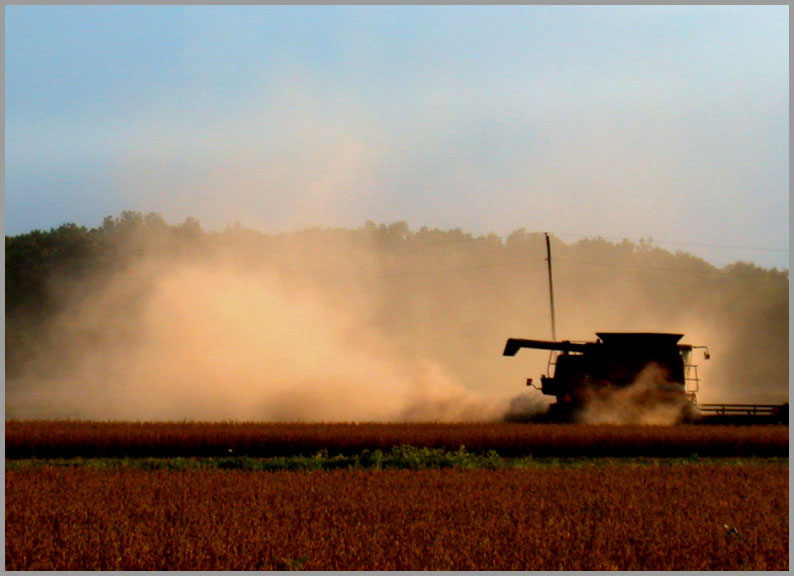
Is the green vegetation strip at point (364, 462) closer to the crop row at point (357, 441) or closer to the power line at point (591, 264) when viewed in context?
the crop row at point (357, 441)

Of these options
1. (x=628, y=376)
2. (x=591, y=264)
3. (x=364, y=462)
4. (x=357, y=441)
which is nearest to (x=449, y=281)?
(x=591, y=264)

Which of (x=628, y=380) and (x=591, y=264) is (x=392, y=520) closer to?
(x=628, y=380)

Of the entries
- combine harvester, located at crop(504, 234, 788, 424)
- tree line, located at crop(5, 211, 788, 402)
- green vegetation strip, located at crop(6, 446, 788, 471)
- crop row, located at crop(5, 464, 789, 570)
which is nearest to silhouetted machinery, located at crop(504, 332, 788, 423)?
combine harvester, located at crop(504, 234, 788, 424)

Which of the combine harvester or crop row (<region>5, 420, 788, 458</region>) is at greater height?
the combine harvester

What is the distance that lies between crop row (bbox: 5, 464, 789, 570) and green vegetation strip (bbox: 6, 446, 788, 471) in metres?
2.49

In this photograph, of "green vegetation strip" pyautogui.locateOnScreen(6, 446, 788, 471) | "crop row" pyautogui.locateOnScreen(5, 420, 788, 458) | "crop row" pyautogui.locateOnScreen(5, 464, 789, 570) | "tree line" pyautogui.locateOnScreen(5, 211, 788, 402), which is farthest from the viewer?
"tree line" pyautogui.locateOnScreen(5, 211, 788, 402)

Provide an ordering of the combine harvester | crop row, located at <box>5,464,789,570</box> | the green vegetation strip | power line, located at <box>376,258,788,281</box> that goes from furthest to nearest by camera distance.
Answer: power line, located at <box>376,258,788,281</box>, the combine harvester, the green vegetation strip, crop row, located at <box>5,464,789,570</box>

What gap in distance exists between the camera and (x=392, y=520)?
1367 cm

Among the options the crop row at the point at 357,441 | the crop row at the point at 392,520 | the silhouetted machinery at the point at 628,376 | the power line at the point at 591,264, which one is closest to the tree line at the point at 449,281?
the power line at the point at 591,264

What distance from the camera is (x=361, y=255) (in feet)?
251

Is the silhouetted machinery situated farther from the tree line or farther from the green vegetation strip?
the tree line

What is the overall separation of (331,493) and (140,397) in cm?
3251

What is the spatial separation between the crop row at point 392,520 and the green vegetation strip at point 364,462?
2.49 metres

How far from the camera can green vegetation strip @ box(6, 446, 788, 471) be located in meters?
23.0
